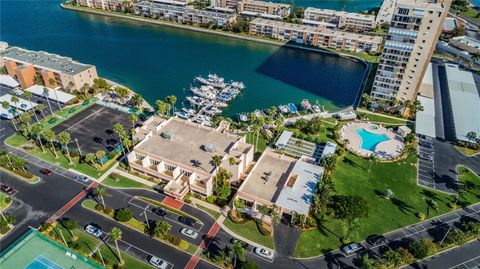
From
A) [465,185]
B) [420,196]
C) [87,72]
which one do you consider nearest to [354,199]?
[420,196]

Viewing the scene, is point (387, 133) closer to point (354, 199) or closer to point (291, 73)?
point (354, 199)

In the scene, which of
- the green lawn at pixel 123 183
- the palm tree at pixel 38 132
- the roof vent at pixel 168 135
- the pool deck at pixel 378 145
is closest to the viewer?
the green lawn at pixel 123 183

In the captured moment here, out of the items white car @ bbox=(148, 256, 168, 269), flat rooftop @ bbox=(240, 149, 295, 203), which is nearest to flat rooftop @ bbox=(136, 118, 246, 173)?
flat rooftop @ bbox=(240, 149, 295, 203)

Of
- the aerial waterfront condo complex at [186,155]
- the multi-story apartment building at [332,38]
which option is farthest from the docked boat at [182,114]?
the multi-story apartment building at [332,38]

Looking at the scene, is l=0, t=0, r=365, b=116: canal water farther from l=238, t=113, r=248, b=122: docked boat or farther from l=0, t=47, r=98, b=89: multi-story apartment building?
l=0, t=47, r=98, b=89: multi-story apartment building

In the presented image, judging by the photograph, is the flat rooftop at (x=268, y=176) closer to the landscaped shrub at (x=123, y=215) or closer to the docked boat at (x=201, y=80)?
the landscaped shrub at (x=123, y=215)
